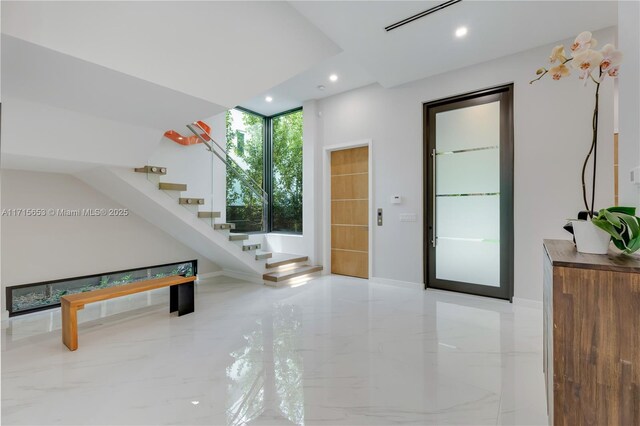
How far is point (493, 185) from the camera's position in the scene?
13.1 ft

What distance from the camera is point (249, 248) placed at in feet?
15.6

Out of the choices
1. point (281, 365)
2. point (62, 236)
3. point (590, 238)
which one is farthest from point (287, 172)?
point (590, 238)

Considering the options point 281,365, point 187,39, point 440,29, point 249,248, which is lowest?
point 281,365

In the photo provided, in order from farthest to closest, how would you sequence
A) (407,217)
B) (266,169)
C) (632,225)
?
(266,169) < (407,217) < (632,225)

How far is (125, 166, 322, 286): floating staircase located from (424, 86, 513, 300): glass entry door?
2295mm

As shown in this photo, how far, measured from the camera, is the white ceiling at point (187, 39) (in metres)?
1.81

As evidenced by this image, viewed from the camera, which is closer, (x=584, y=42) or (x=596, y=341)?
(x=596, y=341)

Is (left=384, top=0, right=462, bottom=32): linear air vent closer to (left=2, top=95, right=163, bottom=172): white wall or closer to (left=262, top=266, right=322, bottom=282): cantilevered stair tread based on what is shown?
(left=2, top=95, right=163, bottom=172): white wall

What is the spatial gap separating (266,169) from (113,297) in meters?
4.29

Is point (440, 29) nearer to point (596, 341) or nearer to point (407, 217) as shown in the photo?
point (407, 217)

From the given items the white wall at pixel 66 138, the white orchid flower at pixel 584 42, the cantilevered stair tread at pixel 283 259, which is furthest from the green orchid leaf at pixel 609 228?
the cantilevered stair tread at pixel 283 259

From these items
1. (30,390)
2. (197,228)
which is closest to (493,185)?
(197,228)

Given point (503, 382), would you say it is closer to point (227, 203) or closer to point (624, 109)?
point (624, 109)

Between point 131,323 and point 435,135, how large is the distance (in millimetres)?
4736
